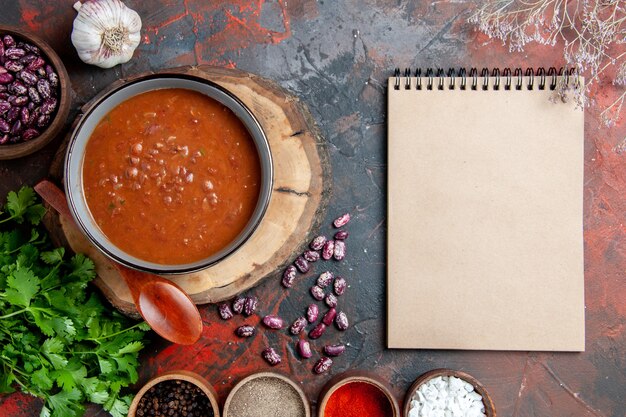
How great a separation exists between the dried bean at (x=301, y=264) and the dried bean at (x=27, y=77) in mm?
1173

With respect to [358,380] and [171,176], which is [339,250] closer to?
[358,380]

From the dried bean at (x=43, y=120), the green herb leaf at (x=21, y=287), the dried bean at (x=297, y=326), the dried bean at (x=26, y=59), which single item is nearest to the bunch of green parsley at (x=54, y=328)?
the green herb leaf at (x=21, y=287)

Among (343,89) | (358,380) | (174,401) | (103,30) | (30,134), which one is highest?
(103,30)

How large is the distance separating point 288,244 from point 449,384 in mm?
839

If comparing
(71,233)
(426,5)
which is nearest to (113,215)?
(71,233)

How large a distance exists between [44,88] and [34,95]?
44 mm

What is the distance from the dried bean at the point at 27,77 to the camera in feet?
7.97

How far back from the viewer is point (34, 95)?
244cm

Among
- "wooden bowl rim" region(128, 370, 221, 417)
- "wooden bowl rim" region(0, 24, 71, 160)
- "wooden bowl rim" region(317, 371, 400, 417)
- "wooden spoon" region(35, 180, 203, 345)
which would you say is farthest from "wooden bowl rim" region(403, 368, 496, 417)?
"wooden bowl rim" region(0, 24, 71, 160)

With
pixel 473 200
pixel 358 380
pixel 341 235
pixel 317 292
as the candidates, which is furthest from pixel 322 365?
pixel 473 200

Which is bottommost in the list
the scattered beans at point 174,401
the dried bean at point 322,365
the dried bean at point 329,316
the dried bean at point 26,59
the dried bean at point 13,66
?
the scattered beans at point 174,401

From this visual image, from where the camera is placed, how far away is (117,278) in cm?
244

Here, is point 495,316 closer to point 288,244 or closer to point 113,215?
point 288,244

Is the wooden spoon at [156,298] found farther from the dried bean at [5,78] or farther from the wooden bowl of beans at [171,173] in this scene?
the dried bean at [5,78]
